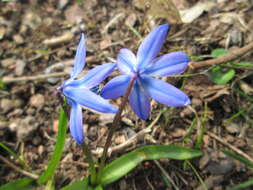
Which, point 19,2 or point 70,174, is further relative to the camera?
point 19,2

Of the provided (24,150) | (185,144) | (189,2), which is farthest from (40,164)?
(189,2)

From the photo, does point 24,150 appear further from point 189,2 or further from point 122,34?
point 189,2

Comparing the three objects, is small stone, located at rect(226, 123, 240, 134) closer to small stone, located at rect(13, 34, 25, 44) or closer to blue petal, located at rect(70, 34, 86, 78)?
blue petal, located at rect(70, 34, 86, 78)

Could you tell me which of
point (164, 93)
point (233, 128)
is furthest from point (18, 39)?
point (233, 128)

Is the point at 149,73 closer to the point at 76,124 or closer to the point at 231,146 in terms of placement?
the point at 76,124

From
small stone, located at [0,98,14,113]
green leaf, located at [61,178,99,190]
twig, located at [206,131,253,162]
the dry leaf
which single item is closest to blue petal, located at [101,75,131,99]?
green leaf, located at [61,178,99,190]

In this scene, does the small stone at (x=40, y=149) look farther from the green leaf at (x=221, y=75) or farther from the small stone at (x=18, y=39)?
the green leaf at (x=221, y=75)

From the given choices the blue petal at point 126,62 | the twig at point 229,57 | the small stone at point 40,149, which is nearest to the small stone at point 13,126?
the small stone at point 40,149
